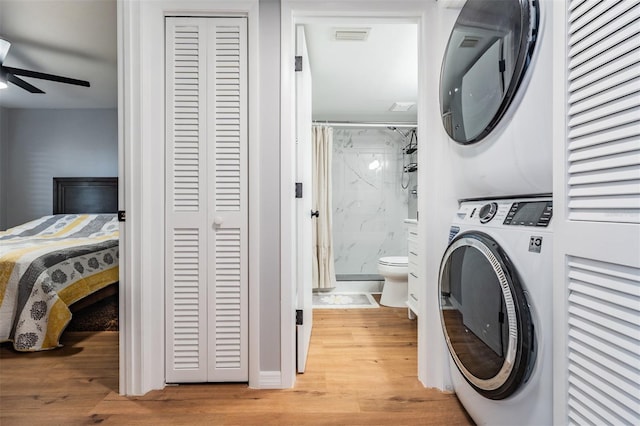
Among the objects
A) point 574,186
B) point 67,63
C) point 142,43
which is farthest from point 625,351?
point 67,63

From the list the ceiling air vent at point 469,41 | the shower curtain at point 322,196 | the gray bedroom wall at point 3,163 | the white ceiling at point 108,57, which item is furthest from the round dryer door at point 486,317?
the gray bedroom wall at point 3,163

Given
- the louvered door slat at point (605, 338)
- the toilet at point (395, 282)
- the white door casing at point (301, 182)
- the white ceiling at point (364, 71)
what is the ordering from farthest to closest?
the toilet at point (395, 282) < the white ceiling at point (364, 71) < the white door casing at point (301, 182) < the louvered door slat at point (605, 338)

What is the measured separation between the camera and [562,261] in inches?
32.6

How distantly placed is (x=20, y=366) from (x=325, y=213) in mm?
2617

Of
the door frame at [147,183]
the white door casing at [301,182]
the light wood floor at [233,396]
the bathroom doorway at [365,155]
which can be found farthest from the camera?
the bathroom doorway at [365,155]

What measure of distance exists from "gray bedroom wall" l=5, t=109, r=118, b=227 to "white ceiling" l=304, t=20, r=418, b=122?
263 cm

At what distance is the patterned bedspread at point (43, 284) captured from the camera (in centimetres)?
206

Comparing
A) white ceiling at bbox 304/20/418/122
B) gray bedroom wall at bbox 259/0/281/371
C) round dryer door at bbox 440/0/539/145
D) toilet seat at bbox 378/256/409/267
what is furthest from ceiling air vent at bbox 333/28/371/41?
toilet seat at bbox 378/256/409/267

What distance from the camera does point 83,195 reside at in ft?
12.8

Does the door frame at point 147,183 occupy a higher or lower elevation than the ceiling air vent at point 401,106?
lower

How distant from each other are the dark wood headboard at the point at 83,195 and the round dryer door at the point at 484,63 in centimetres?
392

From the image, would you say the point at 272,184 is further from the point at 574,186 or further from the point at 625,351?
the point at 625,351

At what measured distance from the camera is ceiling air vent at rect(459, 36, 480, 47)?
47.8 inches

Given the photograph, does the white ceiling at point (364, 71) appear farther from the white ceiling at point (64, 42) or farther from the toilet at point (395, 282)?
the toilet at point (395, 282)
